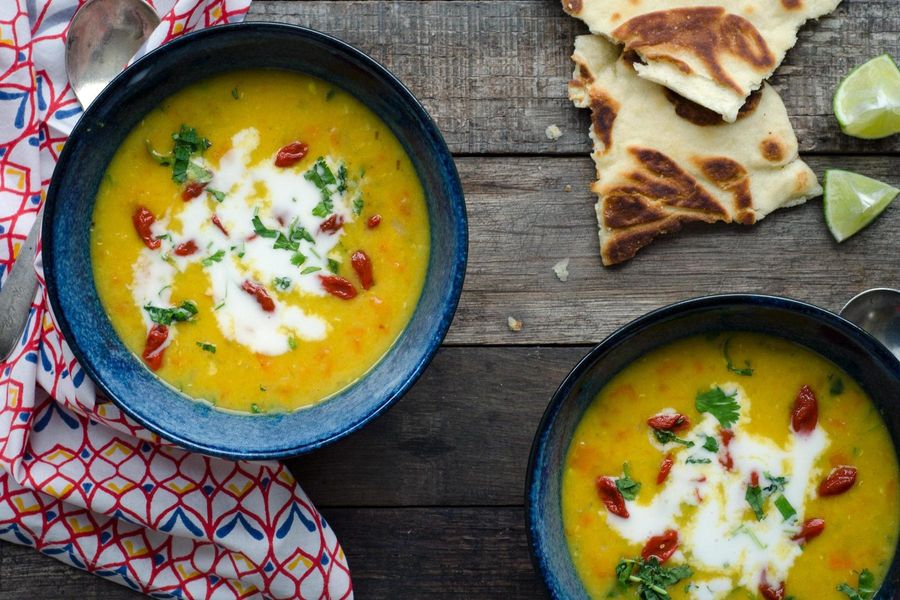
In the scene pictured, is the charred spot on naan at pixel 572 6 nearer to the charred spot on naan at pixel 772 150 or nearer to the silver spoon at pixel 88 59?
the charred spot on naan at pixel 772 150

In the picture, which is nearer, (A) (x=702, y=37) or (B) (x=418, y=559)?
(A) (x=702, y=37)

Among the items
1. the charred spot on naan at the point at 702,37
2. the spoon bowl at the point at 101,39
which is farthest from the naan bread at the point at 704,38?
the spoon bowl at the point at 101,39

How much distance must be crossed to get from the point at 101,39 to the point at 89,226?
1.99 feet

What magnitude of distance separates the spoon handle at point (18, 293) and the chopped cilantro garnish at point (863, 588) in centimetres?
246

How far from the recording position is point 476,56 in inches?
110

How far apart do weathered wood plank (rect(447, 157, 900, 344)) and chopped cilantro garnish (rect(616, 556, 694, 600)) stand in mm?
677

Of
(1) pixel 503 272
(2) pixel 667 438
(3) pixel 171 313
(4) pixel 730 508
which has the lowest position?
(4) pixel 730 508

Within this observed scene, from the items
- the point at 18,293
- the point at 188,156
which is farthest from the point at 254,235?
the point at 18,293

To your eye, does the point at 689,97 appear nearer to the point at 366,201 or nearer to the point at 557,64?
the point at 557,64

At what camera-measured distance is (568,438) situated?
250cm

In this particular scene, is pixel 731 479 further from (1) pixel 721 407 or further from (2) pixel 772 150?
(2) pixel 772 150

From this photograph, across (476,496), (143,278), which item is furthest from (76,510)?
(476,496)

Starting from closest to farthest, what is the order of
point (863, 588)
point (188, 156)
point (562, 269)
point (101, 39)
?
1. point (188, 156)
2. point (863, 588)
3. point (101, 39)
4. point (562, 269)

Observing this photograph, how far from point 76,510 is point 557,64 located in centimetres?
201
